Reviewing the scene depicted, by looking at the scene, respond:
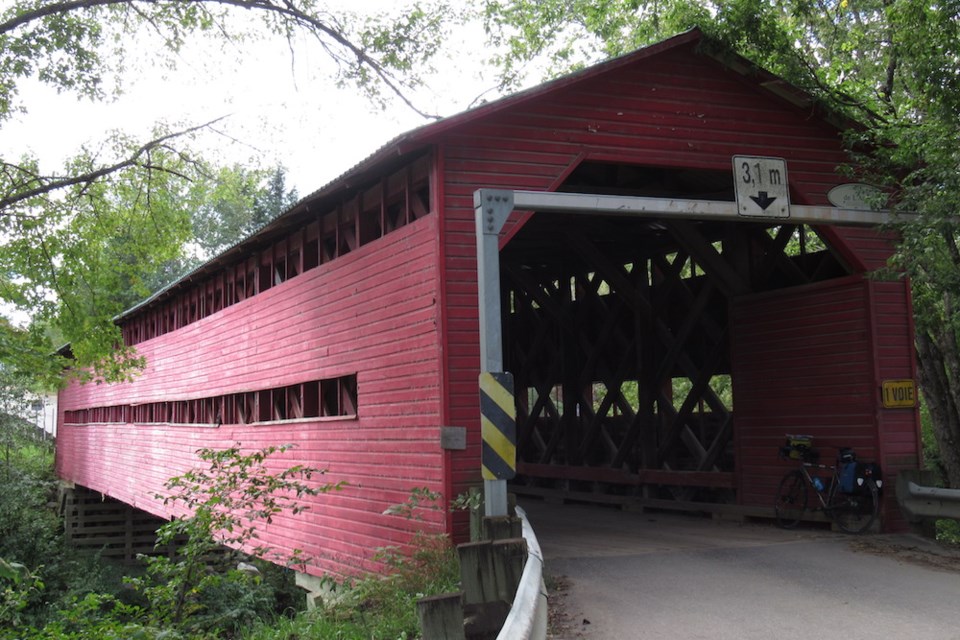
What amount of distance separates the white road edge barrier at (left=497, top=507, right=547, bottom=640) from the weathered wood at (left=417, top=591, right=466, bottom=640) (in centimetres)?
18

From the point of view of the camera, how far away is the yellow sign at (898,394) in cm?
973

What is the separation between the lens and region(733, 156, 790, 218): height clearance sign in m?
8.36

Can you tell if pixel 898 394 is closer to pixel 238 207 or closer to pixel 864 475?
pixel 864 475

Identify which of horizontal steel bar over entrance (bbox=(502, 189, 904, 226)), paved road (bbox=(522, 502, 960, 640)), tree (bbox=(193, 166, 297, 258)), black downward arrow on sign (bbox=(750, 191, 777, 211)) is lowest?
paved road (bbox=(522, 502, 960, 640))

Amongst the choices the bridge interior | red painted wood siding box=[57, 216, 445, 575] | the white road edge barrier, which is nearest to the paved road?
the white road edge barrier

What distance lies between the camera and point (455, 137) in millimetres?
8766

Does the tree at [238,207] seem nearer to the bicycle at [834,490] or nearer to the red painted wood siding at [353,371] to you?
the red painted wood siding at [353,371]

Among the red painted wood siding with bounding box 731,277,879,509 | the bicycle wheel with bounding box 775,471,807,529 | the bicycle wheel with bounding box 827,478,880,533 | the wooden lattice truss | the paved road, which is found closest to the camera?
the paved road

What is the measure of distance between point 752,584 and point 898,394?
365 cm

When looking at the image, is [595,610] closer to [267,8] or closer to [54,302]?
[267,8]

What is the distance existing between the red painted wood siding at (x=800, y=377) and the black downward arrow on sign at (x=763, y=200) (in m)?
2.14

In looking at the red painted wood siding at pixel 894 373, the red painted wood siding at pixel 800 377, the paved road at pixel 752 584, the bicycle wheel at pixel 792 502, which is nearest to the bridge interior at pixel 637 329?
the red painted wood siding at pixel 800 377

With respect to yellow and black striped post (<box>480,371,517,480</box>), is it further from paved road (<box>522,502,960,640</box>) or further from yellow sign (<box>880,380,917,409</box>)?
yellow sign (<box>880,380,917,409</box>)

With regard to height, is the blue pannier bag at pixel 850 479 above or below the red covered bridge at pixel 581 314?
below
